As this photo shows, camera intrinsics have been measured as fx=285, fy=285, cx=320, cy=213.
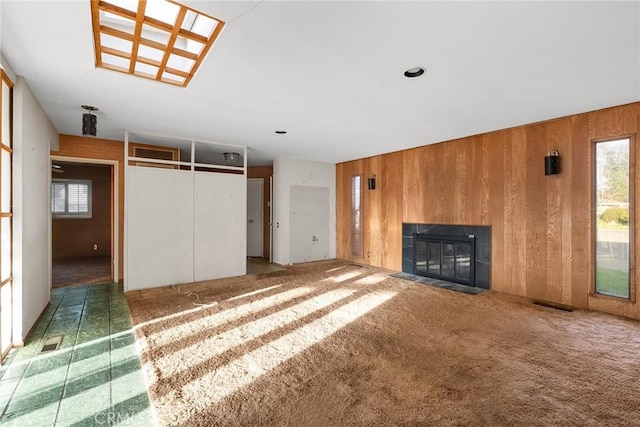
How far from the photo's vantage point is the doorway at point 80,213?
7148mm

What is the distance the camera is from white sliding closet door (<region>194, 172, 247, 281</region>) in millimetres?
4883

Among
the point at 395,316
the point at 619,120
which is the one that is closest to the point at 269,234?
the point at 395,316

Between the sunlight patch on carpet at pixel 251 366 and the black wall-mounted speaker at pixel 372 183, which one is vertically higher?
the black wall-mounted speaker at pixel 372 183

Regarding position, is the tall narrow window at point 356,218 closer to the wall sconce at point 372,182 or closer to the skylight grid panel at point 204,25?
the wall sconce at point 372,182

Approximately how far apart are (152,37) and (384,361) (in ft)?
10.5

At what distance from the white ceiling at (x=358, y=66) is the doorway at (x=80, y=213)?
13.3ft

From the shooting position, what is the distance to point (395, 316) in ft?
10.8

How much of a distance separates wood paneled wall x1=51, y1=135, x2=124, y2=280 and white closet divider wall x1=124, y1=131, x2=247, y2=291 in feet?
0.84

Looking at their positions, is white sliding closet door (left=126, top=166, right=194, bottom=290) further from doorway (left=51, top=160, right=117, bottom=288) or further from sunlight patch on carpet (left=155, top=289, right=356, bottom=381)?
doorway (left=51, top=160, right=117, bottom=288)

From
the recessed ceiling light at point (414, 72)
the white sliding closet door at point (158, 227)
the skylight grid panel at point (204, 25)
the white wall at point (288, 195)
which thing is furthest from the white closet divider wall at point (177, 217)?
the recessed ceiling light at point (414, 72)

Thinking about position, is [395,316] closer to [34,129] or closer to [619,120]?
[619,120]

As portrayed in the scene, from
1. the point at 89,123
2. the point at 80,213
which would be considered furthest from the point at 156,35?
the point at 80,213

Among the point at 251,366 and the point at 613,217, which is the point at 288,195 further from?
the point at 613,217

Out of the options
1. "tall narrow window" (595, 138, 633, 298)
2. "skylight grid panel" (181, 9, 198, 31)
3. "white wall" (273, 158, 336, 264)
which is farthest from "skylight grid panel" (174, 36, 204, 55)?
"tall narrow window" (595, 138, 633, 298)
